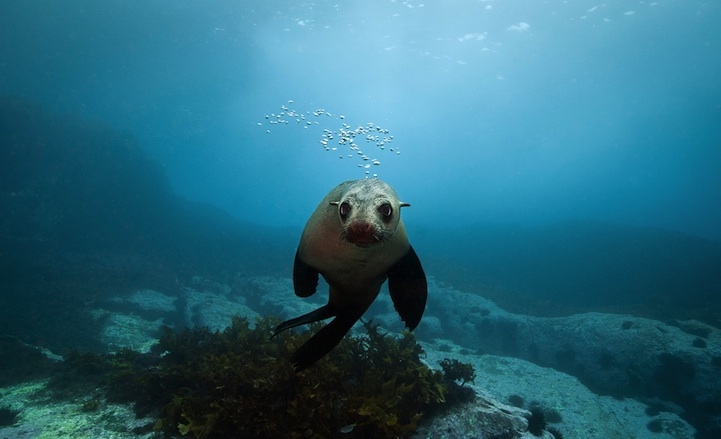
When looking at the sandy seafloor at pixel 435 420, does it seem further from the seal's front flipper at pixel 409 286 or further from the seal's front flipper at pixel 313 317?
the seal's front flipper at pixel 313 317

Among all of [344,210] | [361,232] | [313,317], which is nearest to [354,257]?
[344,210]

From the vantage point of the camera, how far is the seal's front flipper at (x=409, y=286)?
2709 mm

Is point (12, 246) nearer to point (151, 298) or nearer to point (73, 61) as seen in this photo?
point (151, 298)

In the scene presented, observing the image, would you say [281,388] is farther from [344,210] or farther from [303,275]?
[344,210]

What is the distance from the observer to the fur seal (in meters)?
1.91

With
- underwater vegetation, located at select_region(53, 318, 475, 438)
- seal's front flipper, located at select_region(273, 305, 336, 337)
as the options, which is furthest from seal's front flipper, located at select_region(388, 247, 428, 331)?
underwater vegetation, located at select_region(53, 318, 475, 438)

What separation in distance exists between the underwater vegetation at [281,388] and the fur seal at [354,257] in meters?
1.80

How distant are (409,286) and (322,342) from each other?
0.96 meters

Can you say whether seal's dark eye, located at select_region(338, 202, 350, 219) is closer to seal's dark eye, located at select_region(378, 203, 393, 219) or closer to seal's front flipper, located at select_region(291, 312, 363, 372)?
seal's dark eye, located at select_region(378, 203, 393, 219)

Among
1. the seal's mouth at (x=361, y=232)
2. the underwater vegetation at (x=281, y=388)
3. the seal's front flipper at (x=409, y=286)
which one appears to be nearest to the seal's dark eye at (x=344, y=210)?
the seal's mouth at (x=361, y=232)

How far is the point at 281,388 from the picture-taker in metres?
4.48

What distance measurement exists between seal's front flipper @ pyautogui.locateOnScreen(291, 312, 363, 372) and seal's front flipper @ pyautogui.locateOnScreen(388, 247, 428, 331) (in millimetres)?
423

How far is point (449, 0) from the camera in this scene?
32.1 m

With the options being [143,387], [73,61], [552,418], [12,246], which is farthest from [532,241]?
[73,61]
